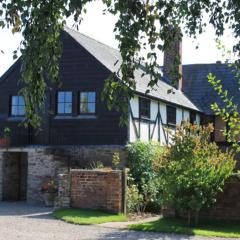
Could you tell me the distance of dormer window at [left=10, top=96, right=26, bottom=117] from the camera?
23611mm

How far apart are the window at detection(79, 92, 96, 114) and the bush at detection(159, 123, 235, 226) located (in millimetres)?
8116

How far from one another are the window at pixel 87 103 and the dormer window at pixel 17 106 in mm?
2911

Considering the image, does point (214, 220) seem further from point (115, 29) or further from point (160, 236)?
point (115, 29)

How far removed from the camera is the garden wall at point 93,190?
16188 mm

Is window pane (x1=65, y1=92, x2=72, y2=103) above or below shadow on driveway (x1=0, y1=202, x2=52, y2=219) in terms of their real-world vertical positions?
above

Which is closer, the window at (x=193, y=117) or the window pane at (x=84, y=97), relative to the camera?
the window pane at (x=84, y=97)

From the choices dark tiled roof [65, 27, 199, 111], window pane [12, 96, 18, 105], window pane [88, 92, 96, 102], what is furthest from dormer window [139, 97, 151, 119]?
window pane [12, 96, 18, 105]

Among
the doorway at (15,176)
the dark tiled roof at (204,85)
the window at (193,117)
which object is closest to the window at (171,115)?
the window at (193,117)

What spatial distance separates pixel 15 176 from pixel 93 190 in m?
7.03

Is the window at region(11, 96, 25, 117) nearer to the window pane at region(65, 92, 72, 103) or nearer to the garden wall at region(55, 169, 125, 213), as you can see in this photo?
the window pane at region(65, 92, 72, 103)

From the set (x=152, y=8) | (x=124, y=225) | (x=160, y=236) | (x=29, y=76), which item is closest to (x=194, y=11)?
(x=152, y=8)

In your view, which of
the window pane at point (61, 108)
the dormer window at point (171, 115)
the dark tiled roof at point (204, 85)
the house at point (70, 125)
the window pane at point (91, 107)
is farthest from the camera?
the dark tiled roof at point (204, 85)

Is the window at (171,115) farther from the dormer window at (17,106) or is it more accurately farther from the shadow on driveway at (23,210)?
the shadow on driveway at (23,210)

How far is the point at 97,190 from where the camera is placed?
16.5m
